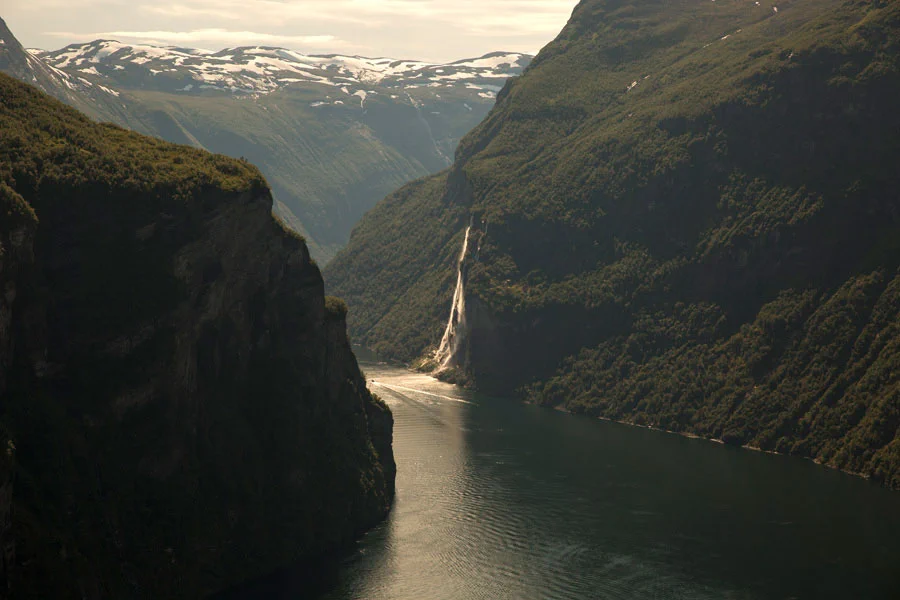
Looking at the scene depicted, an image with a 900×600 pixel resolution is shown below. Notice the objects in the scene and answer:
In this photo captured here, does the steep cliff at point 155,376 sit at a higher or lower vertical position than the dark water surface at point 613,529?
higher

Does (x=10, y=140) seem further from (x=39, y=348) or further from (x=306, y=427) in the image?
(x=306, y=427)

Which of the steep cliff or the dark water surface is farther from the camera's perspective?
the dark water surface

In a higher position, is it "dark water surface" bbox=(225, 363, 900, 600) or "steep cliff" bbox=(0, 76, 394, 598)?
"steep cliff" bbox=(0, 76, 394, 598)

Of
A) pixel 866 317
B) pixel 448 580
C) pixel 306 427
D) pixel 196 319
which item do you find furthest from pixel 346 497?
pixel 866 317

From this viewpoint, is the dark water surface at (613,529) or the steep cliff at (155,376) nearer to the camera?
the steep cliff at (155,376)

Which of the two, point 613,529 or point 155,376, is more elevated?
point 155,376
